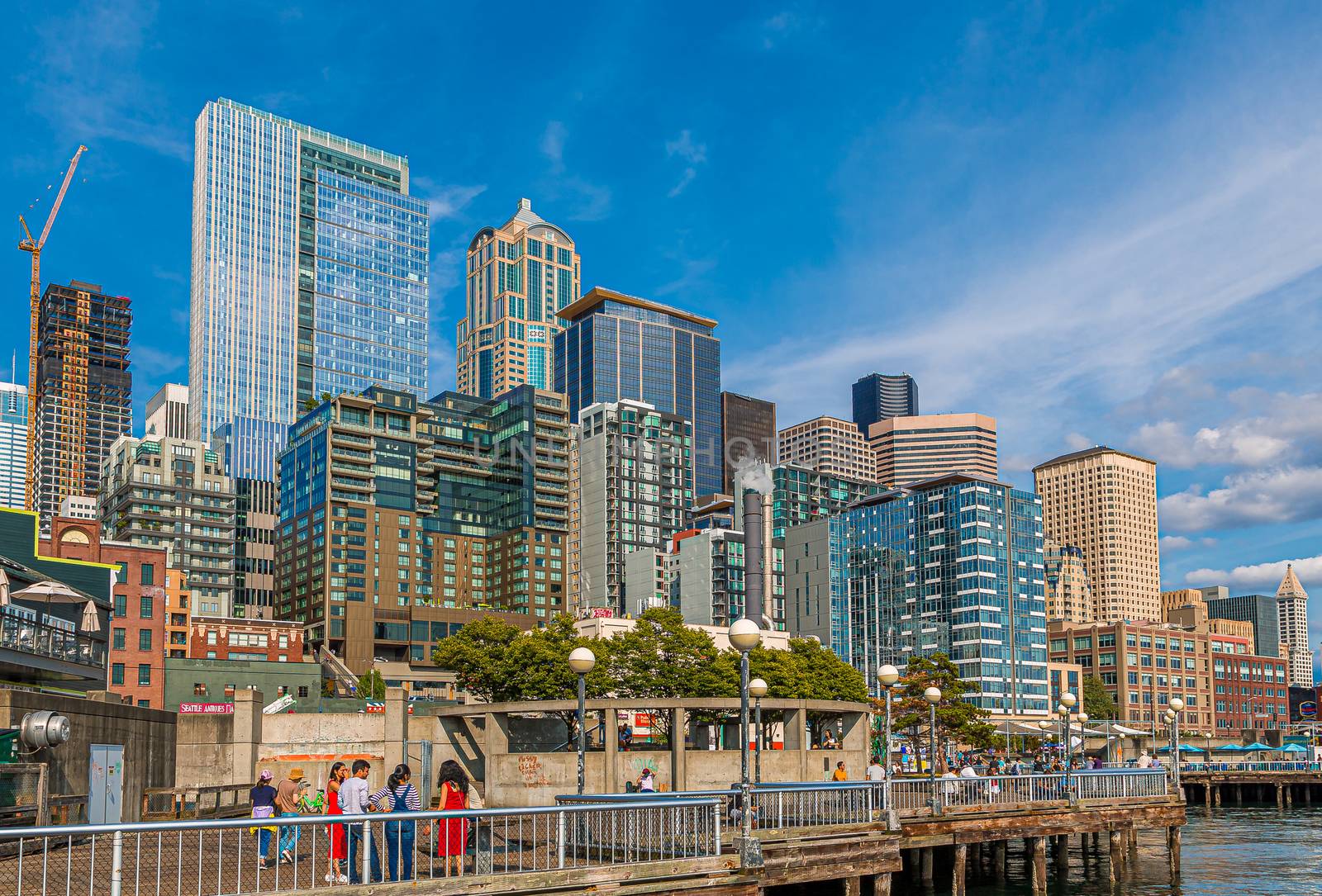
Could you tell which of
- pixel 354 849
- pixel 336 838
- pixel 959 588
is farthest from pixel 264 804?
pixel 959 588

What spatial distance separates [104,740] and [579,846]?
18043 millimetres

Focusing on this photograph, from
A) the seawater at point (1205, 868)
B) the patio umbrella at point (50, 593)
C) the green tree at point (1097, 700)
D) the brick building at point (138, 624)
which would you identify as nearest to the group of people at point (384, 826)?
the seawater at point (1205, 868)

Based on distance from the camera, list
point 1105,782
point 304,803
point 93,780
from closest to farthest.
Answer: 1. point 304,803
2. point 93,780
3. point 1105,782

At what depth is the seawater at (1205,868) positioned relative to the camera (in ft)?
134

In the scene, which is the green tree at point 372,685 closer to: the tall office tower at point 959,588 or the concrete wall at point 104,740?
the tall office tower at point 959,588

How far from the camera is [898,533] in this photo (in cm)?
18262

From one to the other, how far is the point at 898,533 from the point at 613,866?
165 meters

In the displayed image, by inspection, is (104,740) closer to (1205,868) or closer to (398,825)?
(398,825)

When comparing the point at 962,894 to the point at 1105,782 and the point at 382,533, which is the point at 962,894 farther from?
the point at 382,533

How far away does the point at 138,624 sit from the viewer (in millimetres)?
103312

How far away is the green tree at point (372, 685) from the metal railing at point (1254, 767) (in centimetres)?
8112

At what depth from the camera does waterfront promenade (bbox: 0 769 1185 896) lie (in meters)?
18.0

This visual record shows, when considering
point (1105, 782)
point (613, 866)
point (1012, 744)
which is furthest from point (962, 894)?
point (1012, 744)

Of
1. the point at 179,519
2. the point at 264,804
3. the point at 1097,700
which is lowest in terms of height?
the point at 1097,700
